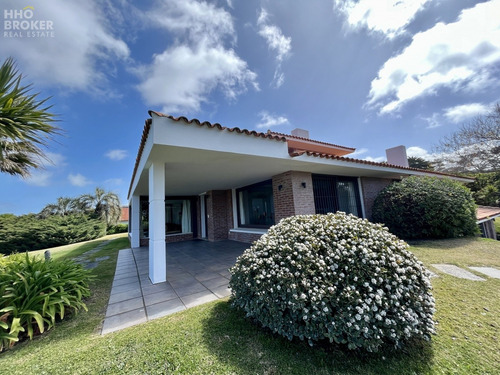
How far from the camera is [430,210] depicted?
7086mm

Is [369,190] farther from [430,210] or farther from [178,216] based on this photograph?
[178,216]

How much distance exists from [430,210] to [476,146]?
47.1 ft

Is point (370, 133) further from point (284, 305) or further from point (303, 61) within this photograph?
point (284, 305)

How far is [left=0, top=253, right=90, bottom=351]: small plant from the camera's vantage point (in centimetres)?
276

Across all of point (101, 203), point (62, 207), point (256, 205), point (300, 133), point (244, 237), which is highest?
point (300, 133)

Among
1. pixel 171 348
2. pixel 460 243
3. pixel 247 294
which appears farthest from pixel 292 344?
pixel 460 243

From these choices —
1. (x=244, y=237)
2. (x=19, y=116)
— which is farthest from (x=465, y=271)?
(x=19, y=116)

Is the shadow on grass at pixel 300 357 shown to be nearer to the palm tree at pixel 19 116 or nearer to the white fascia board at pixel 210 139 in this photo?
the white fascia board at pixel 210 139

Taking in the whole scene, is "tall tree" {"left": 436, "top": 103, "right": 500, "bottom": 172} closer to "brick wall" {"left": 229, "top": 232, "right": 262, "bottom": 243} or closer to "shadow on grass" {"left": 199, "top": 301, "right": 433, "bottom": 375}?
"brick wall" {"left": 229, "top": 232, "right": 262, "bottom": 243}

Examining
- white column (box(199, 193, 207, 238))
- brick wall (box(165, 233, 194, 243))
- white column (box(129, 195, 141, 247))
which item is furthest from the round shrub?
white column (box(129, 195, 141, 247))

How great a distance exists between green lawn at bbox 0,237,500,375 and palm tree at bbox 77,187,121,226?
2300 centimetres

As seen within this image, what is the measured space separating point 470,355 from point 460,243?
21.4 ft

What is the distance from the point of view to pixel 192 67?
6672 mm

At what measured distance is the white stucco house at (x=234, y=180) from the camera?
418 cm
